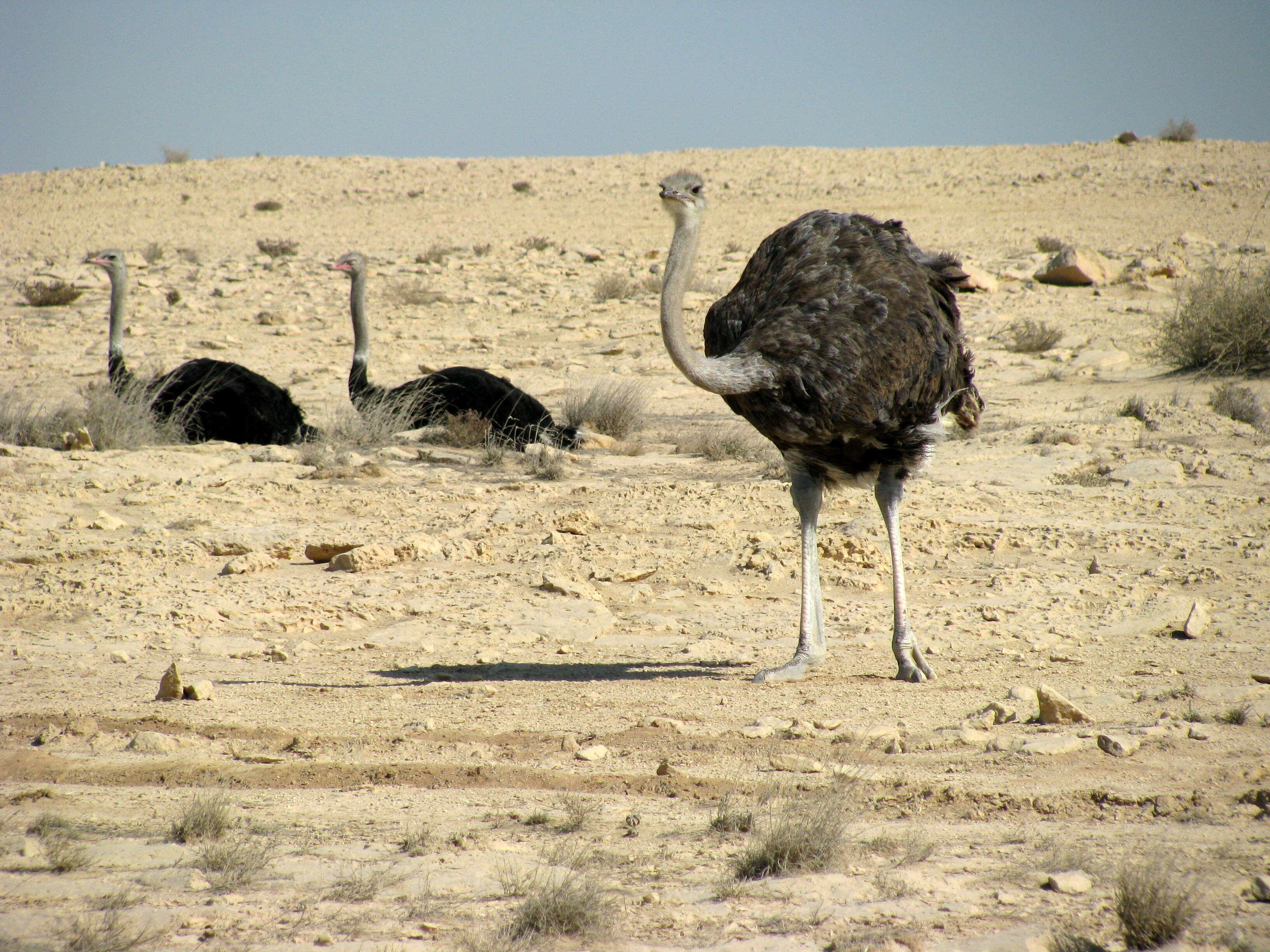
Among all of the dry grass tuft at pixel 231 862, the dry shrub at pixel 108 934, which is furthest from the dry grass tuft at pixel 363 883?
the dry shrub at pixel 108 934

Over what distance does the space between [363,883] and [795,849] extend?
1083 millimetres

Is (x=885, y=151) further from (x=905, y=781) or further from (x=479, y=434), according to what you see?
(x=905, y=781)

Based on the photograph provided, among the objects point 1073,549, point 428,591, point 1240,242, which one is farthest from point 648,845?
point 1240,242

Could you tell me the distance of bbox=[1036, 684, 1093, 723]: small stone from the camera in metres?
4.32

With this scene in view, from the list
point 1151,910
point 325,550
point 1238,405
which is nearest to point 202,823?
A: point 1151,910

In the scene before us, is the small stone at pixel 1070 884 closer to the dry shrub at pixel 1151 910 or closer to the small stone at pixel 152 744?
the dry shrub at pixel 1151 910

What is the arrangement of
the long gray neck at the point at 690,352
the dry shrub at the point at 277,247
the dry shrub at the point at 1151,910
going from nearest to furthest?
1. the dry shrub at the point at 1151,910
2. the long gray neck at the point at 690,352
3. the dry shrub at the point at 277,247

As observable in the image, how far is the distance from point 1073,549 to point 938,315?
7.39 ft

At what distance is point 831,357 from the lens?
4785 mm

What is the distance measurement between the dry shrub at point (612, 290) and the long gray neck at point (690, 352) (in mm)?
11011

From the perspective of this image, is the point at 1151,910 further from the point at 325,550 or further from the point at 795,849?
the point at 325,550

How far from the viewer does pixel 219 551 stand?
22.8 feet

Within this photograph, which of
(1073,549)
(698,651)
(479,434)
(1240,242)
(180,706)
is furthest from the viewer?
(1240,242)

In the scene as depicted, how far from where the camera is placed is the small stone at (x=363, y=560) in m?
6.65
